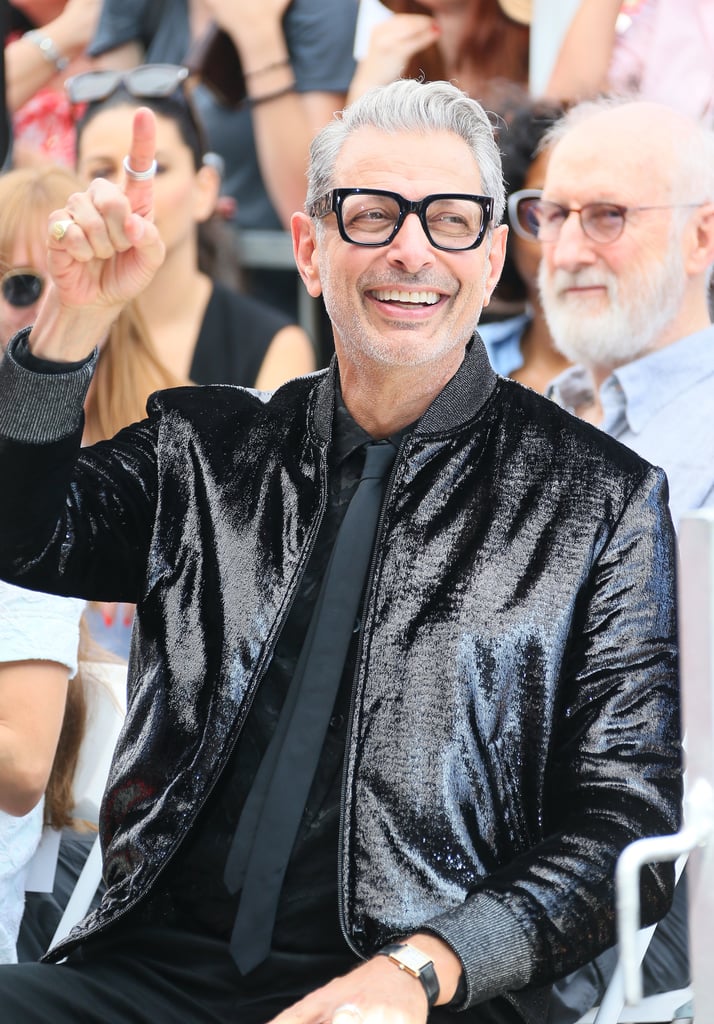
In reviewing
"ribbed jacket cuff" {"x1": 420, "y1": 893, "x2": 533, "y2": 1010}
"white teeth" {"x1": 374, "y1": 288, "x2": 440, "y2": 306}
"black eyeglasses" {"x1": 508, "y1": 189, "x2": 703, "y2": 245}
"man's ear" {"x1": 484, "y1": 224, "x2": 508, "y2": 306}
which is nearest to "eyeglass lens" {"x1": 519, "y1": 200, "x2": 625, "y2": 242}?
"black eyeglasses" {"x1": 508, "y1": 189, "x2": 703, "y2": 245}

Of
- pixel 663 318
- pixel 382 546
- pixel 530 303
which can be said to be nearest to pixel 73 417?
pixel 382 546

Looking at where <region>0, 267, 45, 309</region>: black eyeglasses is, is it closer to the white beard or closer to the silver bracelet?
the white beard

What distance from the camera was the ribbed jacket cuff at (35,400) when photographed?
71.0 inches

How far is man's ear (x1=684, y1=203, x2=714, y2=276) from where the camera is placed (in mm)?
3061

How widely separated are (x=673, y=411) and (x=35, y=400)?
1.57 metres

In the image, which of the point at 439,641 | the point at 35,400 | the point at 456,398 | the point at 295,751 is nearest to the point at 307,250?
the point at 456,398

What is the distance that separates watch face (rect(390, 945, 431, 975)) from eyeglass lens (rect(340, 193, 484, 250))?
1.00 meters

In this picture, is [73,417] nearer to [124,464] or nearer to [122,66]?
[124,464]

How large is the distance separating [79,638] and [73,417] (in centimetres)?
80

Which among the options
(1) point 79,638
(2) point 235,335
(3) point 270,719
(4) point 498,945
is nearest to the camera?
(4) point 498,945

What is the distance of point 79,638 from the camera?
2.53 meters

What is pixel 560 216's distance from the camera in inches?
123

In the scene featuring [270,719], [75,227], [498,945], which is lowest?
[498,945]

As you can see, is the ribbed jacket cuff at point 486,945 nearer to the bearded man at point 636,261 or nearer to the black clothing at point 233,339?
the bearded man at point 636,261
